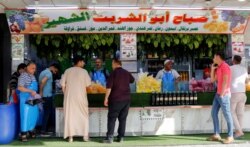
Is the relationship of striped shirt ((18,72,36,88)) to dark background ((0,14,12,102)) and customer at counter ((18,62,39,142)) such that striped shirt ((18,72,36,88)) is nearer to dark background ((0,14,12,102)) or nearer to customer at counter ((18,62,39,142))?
customer at counter ((18,62,39,142))

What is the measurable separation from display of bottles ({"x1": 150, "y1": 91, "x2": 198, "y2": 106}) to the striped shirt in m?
2.43

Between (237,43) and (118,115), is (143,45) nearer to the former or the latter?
(237,43)

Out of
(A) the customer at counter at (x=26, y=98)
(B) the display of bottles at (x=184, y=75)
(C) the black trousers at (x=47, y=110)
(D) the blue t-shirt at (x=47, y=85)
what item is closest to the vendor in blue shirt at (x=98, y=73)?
(D) the blue t-shirt at (x=47, y=85)

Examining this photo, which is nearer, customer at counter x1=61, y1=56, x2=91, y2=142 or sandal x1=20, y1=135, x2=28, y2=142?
customer at counter x1=61, y1=56, x2=91, y2=142

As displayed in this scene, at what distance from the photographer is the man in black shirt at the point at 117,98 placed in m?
7.65

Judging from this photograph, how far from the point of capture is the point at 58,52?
10.6 meters

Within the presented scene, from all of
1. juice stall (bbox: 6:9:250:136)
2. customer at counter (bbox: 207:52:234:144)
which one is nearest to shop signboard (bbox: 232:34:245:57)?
juice stall (bbox: 6:9:250:136)

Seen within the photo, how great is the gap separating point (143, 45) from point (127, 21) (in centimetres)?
106

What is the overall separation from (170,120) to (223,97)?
1463 millimetres

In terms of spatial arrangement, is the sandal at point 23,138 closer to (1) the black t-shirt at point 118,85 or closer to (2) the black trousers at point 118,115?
(2) the black trousers at point 118,115

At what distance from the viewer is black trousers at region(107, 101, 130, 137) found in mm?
7652

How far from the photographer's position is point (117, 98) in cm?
764

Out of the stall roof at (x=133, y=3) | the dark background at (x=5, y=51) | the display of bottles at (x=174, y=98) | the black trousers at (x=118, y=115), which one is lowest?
the black trousers at (x=118, y=115)

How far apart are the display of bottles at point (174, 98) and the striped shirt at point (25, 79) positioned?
2.43m
